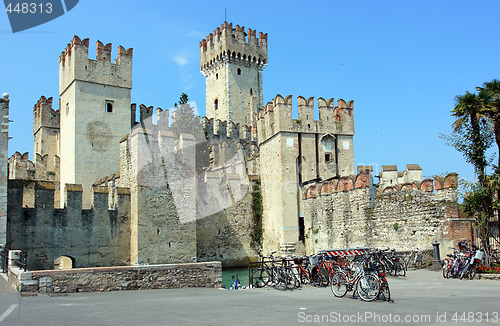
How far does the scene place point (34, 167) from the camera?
111 ft

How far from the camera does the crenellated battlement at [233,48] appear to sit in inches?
2063

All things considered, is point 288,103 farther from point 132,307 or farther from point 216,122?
point 132,307

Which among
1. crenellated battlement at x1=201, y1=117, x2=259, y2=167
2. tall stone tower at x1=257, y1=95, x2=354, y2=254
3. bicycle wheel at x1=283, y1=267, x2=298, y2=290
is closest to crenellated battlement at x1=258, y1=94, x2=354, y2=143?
tall stone tower at x1=257, y1=95, x2=354, y2=254

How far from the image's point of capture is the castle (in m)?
21.5

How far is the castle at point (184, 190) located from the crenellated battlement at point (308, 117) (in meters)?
0.06

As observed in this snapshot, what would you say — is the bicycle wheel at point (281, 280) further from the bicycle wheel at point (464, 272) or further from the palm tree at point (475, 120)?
the palm tree at point (475, 120)

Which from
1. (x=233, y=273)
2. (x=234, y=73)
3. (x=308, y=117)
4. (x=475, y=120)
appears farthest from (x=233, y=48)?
(x=475, y=120)

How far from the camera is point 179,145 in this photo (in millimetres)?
24938

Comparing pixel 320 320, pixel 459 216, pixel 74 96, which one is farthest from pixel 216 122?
pixel 320 320

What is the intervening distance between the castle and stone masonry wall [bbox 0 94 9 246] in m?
0.06

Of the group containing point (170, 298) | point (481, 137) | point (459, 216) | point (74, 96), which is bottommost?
point (170, 298)

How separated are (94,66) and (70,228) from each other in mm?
11491

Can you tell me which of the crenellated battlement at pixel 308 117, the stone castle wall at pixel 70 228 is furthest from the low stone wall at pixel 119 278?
the crenellated battlement at pixel 308 117

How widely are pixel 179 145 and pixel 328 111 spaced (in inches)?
351
